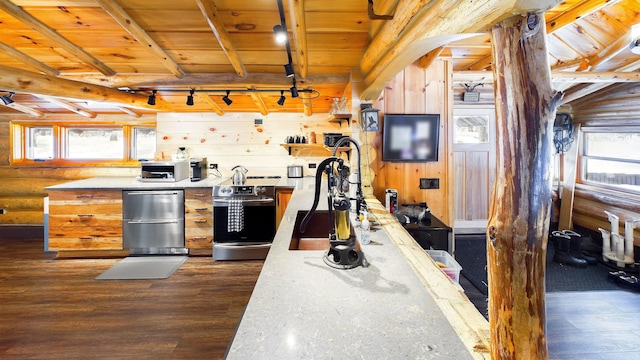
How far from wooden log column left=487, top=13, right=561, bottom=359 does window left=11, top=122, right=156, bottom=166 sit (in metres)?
5.23

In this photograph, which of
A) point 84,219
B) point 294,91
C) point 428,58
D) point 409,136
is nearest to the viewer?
point 428,58

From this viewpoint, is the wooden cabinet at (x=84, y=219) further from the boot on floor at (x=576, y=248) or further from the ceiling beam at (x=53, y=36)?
the boot on floor at (x=576, y=248)

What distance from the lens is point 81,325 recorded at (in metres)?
2.41

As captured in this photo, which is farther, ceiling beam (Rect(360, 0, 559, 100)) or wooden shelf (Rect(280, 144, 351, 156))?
wooden shelf (Rect(280, 144, 351, 156))

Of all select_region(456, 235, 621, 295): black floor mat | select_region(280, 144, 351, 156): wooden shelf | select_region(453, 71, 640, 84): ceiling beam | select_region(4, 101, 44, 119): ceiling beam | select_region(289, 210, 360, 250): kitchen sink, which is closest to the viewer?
select_region(289, 210, 360, 250): kitchen sink

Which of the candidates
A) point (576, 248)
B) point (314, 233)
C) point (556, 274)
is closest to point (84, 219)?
point (314, 233)

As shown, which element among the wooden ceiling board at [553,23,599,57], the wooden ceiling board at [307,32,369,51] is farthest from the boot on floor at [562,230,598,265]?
the wooden ceiling board at [307,32,369,51]

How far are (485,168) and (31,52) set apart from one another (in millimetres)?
6066

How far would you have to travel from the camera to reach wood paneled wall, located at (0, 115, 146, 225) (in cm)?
484

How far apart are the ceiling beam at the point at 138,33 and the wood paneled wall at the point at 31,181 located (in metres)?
2.03

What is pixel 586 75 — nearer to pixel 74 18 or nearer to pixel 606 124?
pixel 606 124

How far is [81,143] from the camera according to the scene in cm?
499

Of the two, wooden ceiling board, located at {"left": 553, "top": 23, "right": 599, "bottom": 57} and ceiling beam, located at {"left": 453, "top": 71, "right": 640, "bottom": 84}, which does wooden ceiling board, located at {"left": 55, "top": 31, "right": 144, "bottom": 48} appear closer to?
ceiling beam, located at {"left": 453, "top": 71, "right": 640, "bottom": 84}

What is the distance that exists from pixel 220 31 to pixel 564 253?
16.0 feet
